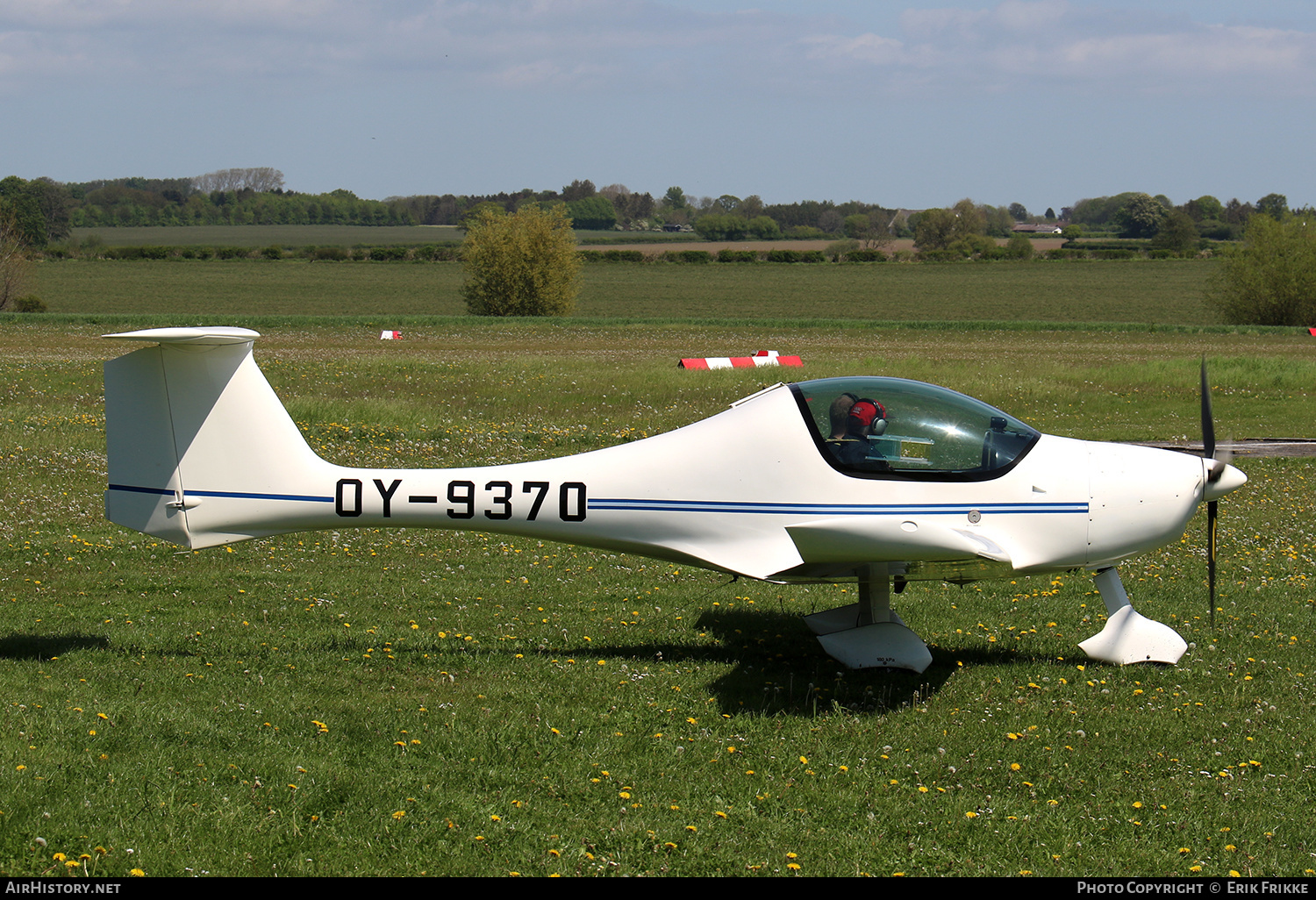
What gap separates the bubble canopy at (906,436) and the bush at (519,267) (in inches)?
2474

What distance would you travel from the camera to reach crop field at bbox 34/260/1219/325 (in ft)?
261

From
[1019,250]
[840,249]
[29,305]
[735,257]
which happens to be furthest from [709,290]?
[29,305]

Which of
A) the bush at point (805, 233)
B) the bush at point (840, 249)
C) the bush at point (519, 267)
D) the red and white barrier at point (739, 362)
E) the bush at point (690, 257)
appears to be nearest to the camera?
the red and white barrier at point (739, 362)

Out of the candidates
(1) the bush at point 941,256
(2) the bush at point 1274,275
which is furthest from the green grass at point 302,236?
(2) the bush at point 1274,275

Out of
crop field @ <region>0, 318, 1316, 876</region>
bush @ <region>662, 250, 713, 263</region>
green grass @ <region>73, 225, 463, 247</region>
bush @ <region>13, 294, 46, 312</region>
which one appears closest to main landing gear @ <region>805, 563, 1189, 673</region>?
crop field @ <region>0, 318, 1316, 876</region>

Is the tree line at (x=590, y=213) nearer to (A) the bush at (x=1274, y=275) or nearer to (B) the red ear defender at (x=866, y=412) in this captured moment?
(A) the bush at (x=1274, y=275)

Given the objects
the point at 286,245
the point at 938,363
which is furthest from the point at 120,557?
the point at 286,245

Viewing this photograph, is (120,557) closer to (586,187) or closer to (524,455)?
(524,455)

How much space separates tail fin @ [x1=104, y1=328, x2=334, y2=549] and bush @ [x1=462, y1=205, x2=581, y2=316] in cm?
6230

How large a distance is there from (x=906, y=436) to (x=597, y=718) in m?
2.99

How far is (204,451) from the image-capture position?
7617mm

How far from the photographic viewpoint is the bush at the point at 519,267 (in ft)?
226

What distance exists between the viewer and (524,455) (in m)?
17.8

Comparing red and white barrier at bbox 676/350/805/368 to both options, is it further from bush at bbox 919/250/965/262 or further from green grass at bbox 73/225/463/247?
green grass at bbox 73/225/463/247
